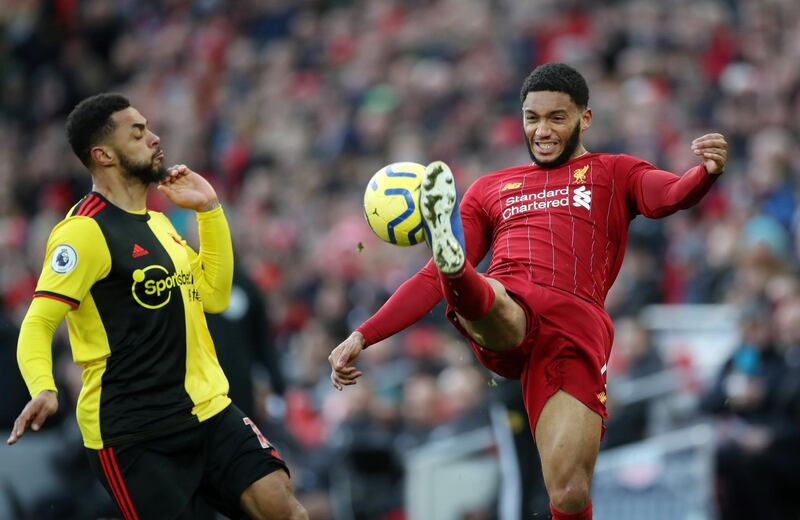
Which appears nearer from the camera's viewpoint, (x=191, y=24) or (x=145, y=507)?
(x=145, y=507)

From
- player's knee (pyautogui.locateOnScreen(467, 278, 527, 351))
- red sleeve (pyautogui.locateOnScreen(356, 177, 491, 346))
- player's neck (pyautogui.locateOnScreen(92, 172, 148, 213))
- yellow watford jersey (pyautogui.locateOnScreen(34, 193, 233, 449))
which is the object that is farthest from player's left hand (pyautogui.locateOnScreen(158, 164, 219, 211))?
player's knee (pyautogui.locateOnScreen(467, 278, 527, 351))

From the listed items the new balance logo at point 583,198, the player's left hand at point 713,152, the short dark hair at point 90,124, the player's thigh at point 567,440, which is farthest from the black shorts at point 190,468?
the player's left hand at point 713,152

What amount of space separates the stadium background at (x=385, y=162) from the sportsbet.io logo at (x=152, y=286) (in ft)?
7.95

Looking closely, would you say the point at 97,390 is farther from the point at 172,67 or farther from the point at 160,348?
the point at 172,67

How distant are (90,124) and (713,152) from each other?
9.68ft

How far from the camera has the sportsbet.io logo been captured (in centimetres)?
627

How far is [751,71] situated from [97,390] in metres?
8.37

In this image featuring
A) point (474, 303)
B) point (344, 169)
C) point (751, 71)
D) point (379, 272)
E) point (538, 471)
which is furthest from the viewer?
point (344, 169)

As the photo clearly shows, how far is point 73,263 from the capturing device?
20.0 ft

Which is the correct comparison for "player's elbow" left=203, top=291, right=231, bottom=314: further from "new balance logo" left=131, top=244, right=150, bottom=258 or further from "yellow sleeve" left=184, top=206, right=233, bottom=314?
"new balance logo" left=131, top=244, right=150, bottom=258

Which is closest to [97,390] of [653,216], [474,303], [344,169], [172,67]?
[474,303]

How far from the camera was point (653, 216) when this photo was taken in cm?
633

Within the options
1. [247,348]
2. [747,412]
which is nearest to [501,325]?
[247,348]

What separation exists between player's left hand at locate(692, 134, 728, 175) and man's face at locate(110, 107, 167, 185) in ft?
8.42
